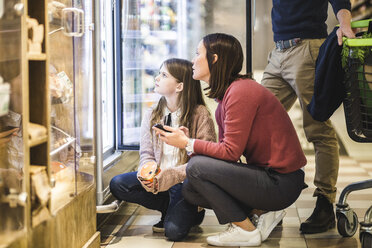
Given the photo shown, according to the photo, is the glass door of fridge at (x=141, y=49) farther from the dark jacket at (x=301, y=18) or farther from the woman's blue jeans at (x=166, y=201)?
the dark jacket at (x=301, y=18)

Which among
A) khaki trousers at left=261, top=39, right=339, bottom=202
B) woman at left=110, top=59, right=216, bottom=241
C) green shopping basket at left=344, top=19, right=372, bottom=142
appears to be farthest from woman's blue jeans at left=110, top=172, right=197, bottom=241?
green shopping basket at left=344, top=19, right=372, bottom=142

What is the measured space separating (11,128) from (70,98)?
485mm

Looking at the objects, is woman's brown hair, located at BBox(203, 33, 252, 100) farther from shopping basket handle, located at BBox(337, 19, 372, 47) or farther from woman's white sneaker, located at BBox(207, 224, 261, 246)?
woman's white sneaker, located at BBox(207, 224, 261, 246)

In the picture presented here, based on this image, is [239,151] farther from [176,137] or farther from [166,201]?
[166,201]

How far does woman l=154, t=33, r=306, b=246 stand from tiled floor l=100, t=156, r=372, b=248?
150 mm

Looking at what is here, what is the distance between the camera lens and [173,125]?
9.69 feet

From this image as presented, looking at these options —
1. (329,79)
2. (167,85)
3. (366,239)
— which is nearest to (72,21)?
(167,85)

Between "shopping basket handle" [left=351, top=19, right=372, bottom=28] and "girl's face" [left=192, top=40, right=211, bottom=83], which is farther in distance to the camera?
"girl's face" [left=192, top=40, right=211, bottom=83]

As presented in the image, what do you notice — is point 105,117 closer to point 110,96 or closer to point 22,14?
point 110,96

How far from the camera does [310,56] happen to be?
2.83 meters

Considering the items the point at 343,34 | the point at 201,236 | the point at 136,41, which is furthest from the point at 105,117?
the point at 343,34

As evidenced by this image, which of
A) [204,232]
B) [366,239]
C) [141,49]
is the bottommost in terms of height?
[204,232]

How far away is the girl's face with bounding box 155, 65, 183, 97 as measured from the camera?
2.95m

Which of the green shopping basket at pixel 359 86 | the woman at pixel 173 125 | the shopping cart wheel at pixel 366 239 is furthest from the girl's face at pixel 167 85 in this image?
the shopping cart wheel at pixel 366 239
